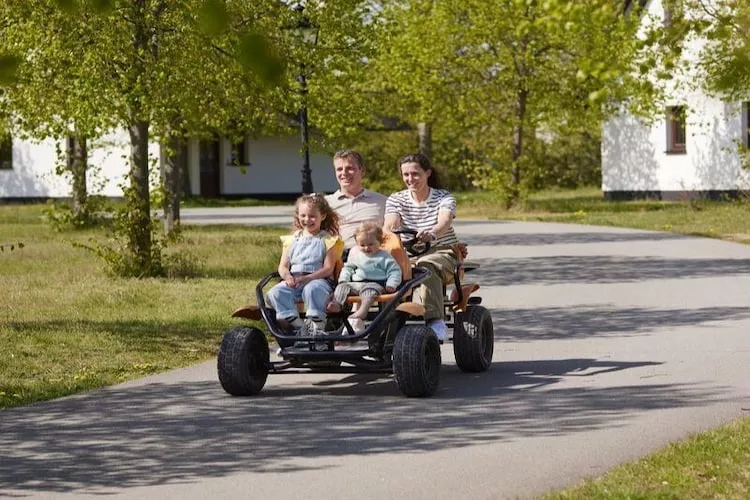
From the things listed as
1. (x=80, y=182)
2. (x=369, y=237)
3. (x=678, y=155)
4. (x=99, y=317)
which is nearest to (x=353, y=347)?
(x=369, y=237)

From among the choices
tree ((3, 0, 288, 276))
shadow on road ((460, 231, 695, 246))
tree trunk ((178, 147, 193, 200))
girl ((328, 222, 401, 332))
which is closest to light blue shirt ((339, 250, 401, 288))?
girl ((328, 222, 401, 332))

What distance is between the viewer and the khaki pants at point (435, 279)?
11492 millimetres

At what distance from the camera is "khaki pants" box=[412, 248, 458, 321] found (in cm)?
1149

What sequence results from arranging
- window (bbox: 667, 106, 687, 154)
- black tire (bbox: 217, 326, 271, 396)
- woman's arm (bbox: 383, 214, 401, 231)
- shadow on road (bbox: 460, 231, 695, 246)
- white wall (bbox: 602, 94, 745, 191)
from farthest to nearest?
1. window (bbox: 667, 106, 687, 154)
2. white wall (bbox: 602, 94, 745, 191)
3. shadow on road (bbox: 460, 231, 695, 246)
4. woman's arm (bbox: 383, 214, 401, 231)
5. black tire (bbox: 217, 326, 271, 396)

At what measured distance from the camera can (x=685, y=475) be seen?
7.55 meters

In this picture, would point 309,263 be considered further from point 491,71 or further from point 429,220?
point 491,71

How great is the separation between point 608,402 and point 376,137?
4994 centimetres

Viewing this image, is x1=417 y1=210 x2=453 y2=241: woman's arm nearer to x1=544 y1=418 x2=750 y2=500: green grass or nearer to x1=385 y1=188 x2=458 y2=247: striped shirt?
x1=385 y1=188 x2=458 y2=247: striped shirt

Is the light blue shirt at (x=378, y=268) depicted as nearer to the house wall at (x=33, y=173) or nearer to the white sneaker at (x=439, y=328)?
the white sneaker at (x=439, y=328)

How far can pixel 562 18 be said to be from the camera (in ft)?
27.1

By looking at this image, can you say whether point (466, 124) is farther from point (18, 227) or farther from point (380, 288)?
point (380, 288)

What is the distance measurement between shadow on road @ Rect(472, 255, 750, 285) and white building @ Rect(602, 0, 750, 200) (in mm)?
18317

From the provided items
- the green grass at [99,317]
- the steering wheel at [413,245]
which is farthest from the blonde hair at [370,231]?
the green grass at [99,317]

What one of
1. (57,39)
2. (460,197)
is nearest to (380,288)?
(57,39)
